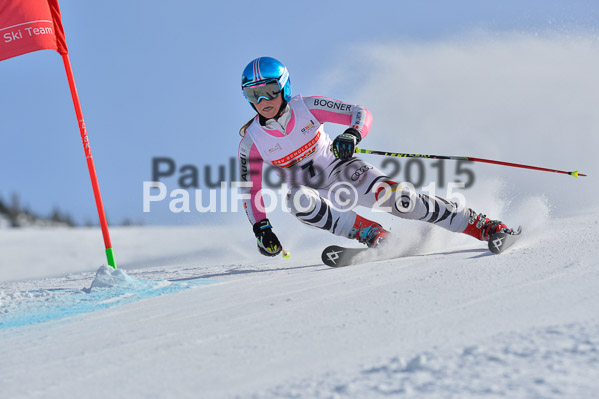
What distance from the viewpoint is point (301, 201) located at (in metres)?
4.41

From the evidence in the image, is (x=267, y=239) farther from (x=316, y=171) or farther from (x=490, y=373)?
(x=490, y=373)

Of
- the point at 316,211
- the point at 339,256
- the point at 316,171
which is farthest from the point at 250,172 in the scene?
the point at 339,256

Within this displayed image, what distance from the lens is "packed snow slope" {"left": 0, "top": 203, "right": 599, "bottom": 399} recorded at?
5.17ft

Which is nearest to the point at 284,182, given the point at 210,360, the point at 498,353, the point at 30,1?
the point at 30,1

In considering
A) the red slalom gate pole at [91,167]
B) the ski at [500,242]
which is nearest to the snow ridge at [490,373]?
the ski at [500,242]

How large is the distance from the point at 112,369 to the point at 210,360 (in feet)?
1.17

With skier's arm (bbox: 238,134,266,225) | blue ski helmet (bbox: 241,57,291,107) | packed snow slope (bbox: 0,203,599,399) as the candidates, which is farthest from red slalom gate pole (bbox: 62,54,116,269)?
blue ski helmet (bbox: 241,57,291,107)

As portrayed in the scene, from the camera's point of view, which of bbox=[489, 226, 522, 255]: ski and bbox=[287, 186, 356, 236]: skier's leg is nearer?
bbox=[489, 226, 522, 255]: ski

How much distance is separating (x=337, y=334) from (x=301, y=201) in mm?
2353

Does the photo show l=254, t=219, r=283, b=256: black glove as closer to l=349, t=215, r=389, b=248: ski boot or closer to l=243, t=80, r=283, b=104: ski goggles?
l=349, t=215, r=389, b=248: ski boot

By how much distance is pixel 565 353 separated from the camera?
1601 mm

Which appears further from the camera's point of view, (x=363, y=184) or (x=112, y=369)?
(x=363, y=184)

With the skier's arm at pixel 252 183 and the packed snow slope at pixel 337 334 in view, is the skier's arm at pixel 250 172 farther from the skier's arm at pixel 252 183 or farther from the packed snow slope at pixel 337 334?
the packed snow slope at pixel 337 334

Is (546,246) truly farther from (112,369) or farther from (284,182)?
(112,369)
